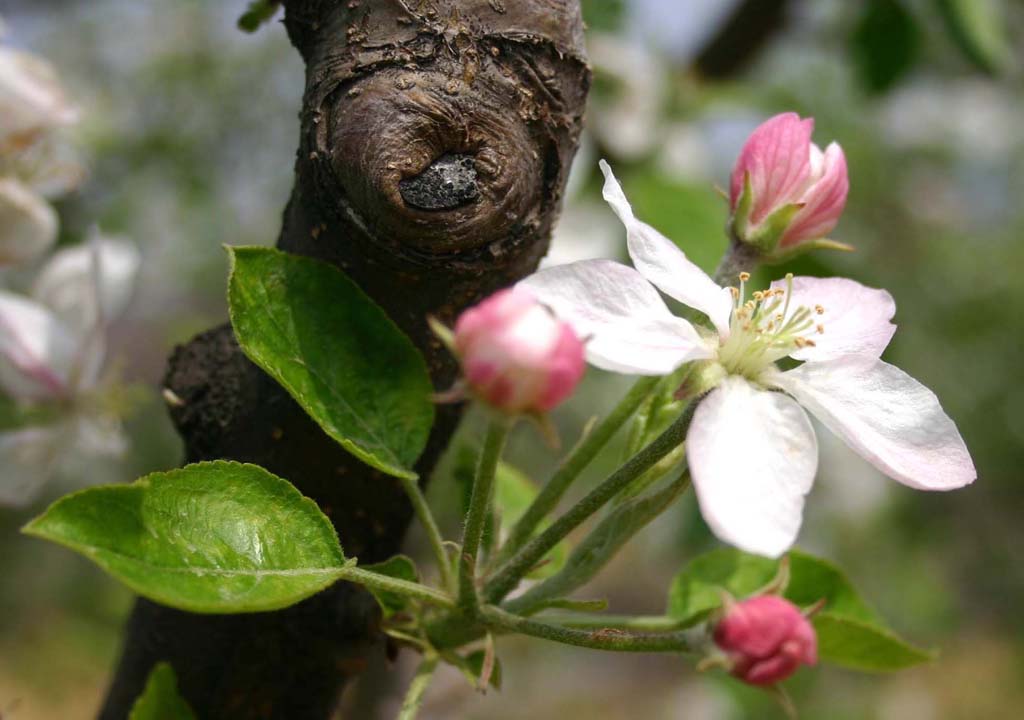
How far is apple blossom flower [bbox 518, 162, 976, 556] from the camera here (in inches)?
20.5

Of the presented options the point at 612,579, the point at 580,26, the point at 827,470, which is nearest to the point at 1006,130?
the point at 827,470

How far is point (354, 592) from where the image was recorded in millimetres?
738

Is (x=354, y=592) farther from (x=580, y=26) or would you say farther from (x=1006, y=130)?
(x=1006, y=130)

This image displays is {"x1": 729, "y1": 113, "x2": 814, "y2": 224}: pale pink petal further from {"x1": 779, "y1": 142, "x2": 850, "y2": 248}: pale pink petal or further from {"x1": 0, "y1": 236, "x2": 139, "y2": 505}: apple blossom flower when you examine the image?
{"x1": 0, "y1": 236, "x2": 139, "y2": 505}: apple blossom flower

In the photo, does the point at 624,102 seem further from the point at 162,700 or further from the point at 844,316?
the point at 162,700

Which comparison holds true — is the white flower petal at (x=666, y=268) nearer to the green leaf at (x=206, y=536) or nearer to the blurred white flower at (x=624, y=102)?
the green leaf at (x=206, y=536)

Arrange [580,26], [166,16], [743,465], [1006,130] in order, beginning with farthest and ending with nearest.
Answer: [1006,130] → [166,16] → [580,26] → [743,465]

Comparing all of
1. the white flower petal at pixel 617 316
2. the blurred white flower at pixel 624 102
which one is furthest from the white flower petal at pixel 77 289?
the blurred white flower at pixel 624 102

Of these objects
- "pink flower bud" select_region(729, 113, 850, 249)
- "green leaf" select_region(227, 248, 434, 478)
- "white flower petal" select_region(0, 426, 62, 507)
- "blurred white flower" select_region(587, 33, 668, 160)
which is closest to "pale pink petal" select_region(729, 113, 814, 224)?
"pink flower bud" select_region(729, 113, 850, 249)

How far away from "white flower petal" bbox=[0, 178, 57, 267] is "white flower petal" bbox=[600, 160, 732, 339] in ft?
2.28

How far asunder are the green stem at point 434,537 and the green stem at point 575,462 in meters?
0.04

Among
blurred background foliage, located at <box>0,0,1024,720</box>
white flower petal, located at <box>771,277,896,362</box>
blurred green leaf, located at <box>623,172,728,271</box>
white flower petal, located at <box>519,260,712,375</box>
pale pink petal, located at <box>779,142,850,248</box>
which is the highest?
pale pink petal, located at <box>779,142,850,248</box>

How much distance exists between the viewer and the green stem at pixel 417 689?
2.03 ft

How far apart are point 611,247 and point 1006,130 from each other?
4.23 meters
